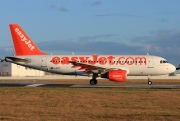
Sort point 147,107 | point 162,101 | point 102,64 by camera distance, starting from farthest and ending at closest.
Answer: point 102,64, point 162,101, point 147,107

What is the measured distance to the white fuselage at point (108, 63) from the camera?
4775 centimetres

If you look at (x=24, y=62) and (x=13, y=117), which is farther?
(x=24, y=62)

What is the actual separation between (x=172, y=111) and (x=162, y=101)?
502 centimetres

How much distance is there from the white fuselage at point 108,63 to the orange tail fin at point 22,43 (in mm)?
937

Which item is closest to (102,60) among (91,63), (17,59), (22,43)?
(91,63)

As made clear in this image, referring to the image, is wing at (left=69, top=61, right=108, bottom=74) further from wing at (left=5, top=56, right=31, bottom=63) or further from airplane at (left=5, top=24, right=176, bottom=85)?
wing at (left=5, top=56, right=31, bottom=63)

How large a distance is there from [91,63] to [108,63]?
1.99 m

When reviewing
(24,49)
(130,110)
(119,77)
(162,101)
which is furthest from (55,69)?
(130,110)

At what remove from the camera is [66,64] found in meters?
48.3

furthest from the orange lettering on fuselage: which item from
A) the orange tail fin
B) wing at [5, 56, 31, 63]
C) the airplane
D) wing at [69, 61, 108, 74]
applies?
wing at [5, 56, 31, 63]

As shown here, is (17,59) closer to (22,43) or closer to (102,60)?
(22,43)

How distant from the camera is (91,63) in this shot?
4819cm

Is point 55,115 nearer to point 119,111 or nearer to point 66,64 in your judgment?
point 119,111

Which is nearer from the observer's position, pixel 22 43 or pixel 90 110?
pixel 90 110
